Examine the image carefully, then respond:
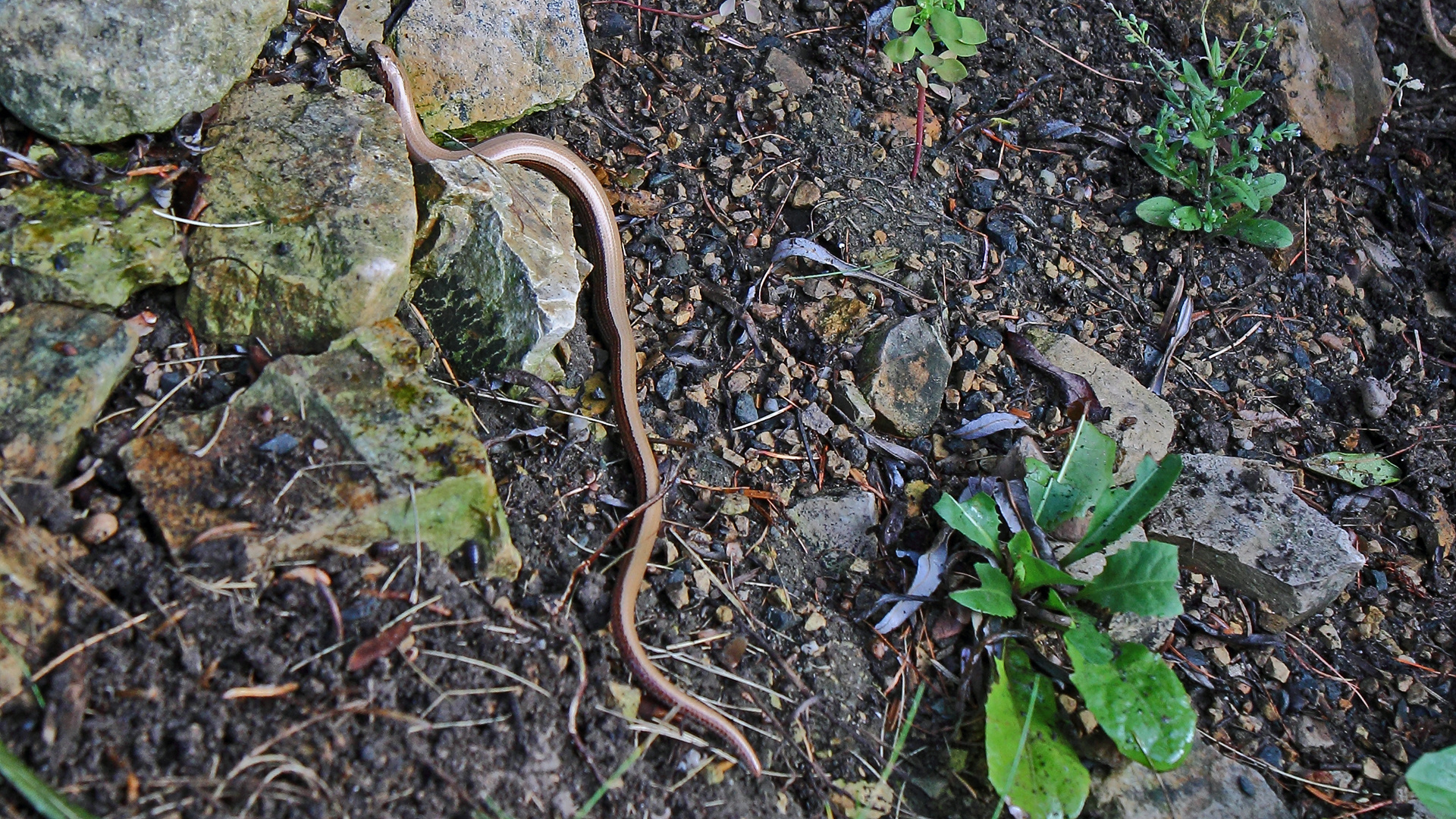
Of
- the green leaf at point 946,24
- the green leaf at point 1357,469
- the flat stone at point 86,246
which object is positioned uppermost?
the green leaf at point 946,24

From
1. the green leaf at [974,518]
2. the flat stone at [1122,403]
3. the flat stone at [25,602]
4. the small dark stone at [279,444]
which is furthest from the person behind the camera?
the flat stone at [1122,403]

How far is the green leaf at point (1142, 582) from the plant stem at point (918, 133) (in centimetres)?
190

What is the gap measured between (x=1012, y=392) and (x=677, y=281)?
1370 millimetres

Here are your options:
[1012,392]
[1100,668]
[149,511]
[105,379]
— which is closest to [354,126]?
[105,379]

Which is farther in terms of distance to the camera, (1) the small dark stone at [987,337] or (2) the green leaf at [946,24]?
(1) the small dark stone at [987,337]

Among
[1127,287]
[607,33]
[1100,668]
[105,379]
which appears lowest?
[1100,668]

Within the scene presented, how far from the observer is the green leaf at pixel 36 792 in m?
1.97

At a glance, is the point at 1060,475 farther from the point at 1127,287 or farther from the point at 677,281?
the point at 677,281

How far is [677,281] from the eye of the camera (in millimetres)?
3752

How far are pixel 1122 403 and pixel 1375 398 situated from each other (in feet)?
4.03

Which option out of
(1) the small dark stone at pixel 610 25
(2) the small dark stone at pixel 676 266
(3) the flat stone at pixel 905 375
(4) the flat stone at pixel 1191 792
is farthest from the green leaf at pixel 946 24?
(4) the flat stone at pixel 1191 792

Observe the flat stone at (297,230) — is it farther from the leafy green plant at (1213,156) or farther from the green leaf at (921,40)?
the leafy green plant at (1213,156)

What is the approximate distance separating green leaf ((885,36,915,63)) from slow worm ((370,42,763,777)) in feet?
4.06

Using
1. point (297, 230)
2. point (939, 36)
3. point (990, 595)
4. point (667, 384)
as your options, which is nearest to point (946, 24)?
point (939, 36)
